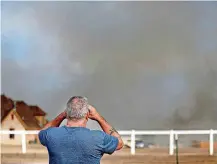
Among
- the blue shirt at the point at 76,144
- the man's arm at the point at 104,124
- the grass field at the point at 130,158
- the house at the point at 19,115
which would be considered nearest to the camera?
the blue shirt at the point at 76,144

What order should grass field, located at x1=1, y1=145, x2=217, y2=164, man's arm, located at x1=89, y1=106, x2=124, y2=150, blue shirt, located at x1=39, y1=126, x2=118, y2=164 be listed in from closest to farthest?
blue shirt, located at x1=39, y1=126, x2=118, y2=164 → man's arm, located at x1=89, y1=106, x2=124, y2=150 → grass field, located at x1=1, y1=145, x2=217, y2=164

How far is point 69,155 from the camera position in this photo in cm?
285

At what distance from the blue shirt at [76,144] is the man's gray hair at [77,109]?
6 centimetres

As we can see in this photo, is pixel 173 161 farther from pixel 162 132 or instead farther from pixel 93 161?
pixel 93 161

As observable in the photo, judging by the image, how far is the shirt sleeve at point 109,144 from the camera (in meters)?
2.94

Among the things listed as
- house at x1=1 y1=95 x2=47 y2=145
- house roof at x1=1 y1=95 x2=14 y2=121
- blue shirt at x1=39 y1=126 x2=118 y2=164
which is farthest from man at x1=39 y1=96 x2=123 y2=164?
house roof at x1=1 y1=95 x2=14 y2=121

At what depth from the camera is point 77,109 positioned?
290cm

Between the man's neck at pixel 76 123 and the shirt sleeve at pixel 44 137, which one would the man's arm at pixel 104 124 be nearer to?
the man's neck at pixel 76 123

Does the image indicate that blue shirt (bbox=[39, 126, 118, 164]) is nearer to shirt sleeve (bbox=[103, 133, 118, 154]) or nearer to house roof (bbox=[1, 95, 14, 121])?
shirt sleeve (bbox=[103, 133, 118, 154])

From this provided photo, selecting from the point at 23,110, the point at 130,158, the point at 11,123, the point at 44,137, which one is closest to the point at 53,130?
the point at 44,137

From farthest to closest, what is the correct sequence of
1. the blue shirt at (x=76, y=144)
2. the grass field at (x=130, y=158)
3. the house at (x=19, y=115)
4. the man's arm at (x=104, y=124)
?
the house at (x=19, y=115)
the grass field at (x=130, y=158)
the man's arm at (x=104, y=124)
the blue shirt at (x=76, y=144)

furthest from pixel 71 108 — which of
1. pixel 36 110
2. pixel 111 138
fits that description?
pixel 36 110

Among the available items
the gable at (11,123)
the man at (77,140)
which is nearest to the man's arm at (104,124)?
the man at (77,140)

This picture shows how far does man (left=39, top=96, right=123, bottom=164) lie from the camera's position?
113 inches
